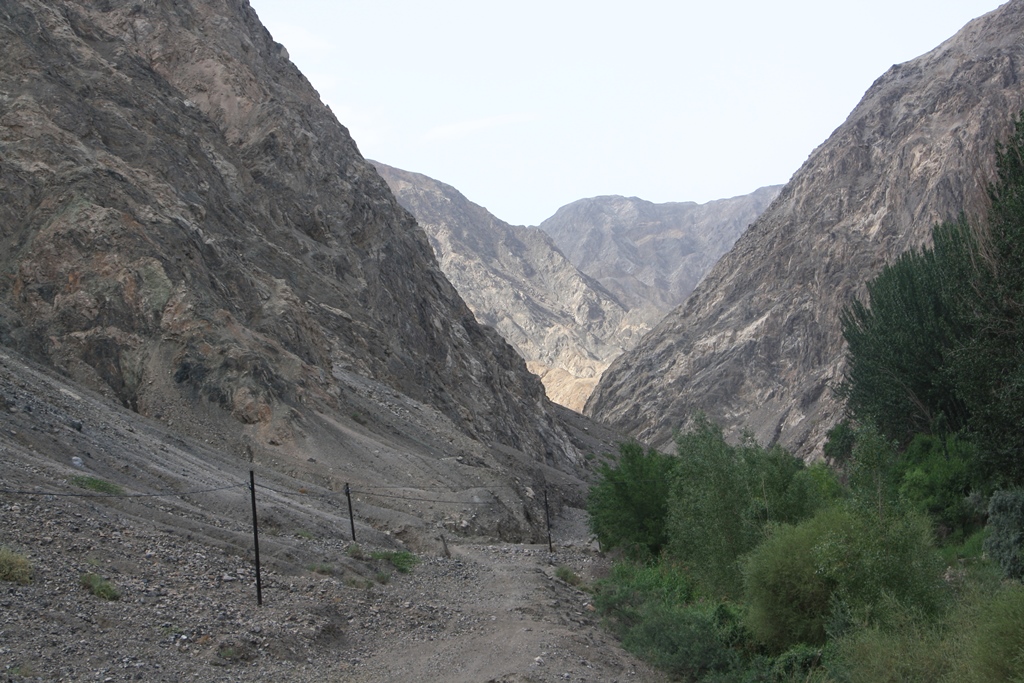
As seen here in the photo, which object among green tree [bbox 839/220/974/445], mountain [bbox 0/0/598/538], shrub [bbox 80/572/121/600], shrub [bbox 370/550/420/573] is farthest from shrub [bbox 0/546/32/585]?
green tree [bbox 839/220/974/445]

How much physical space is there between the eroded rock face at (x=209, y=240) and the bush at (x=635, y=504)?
12.0 m

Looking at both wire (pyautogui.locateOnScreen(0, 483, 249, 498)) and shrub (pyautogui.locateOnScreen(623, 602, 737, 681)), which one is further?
wire (pyautogui.locateOnScreen(0, 483, 249, 498))

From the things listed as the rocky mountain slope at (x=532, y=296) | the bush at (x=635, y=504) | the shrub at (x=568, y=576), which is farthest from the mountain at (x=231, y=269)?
the rocky mountain slope at (x=532, y=296)

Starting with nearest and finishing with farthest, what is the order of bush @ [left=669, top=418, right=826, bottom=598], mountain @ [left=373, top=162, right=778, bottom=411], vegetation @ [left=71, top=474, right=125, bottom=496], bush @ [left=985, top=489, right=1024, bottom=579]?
bush @ [left=985, top=489, right=1024, bottom=579], vegetation @ [left=71, top=474, right=125, bottom=496], bush @ [left=669, top=418, right=826, bottom=598], mountain @ [left=373, top=162, right=778, bottom=411]

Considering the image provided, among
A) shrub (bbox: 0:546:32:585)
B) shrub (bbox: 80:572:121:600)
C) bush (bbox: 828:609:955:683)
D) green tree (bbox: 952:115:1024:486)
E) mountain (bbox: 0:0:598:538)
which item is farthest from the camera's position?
mountain (bbox: 0:0:598:538)

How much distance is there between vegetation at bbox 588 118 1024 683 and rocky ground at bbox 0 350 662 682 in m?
1.93

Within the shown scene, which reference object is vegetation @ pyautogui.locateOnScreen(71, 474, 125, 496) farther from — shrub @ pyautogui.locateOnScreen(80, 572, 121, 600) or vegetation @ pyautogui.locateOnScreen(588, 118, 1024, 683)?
vegetation @ pyautogui.locateOnScreen(588, 118, 1024, 683)

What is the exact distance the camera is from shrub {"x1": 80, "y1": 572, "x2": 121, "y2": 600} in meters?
16.3

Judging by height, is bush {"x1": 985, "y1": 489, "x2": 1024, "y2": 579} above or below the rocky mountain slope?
below

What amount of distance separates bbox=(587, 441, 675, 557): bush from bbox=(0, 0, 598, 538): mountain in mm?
5362

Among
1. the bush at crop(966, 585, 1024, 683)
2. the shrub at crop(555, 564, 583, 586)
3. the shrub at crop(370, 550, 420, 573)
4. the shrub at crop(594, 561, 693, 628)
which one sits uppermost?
the bush at crop(966, 585, 1024, 683)

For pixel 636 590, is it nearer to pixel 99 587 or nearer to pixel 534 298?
pixel 99 587

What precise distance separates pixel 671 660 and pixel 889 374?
19.3 m

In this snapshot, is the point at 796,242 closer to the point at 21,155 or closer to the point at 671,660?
the point at 21,155
